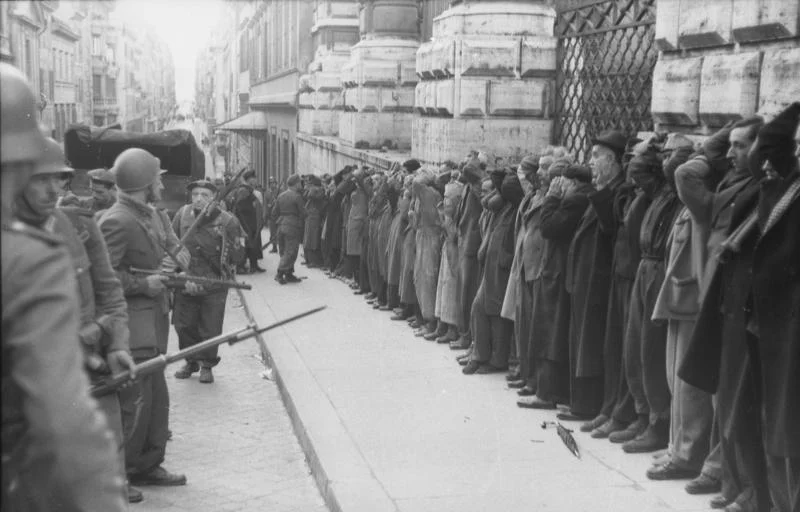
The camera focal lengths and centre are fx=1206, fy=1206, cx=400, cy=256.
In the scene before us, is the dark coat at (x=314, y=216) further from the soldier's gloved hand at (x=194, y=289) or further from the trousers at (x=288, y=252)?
the soldier's gloved hand at (x=194, y=289)

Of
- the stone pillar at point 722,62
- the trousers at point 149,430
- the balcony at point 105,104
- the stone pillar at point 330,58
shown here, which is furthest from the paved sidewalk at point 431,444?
the balcony at point 105,104

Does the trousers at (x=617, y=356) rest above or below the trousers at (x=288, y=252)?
above

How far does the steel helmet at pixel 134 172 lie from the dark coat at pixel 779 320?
3.26 metres

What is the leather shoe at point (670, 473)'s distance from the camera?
6.32 meters

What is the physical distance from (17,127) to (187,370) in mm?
8218

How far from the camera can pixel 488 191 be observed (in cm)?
981

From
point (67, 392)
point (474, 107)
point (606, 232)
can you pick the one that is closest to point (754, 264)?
point (606, 232)

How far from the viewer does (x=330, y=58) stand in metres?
26.9

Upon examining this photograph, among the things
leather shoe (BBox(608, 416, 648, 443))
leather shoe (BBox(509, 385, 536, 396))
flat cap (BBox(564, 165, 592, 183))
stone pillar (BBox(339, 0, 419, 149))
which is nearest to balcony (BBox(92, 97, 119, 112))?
stone pillar (BBox(339, 0, 419, 149))

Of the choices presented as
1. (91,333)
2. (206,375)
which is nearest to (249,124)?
(206,375)

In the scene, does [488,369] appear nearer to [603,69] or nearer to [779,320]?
[603,69]

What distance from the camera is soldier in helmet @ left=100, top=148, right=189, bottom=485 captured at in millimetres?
6457

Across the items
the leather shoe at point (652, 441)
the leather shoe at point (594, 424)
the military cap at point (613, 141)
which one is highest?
the military cap at point (613, 141)

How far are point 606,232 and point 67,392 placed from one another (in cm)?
548
